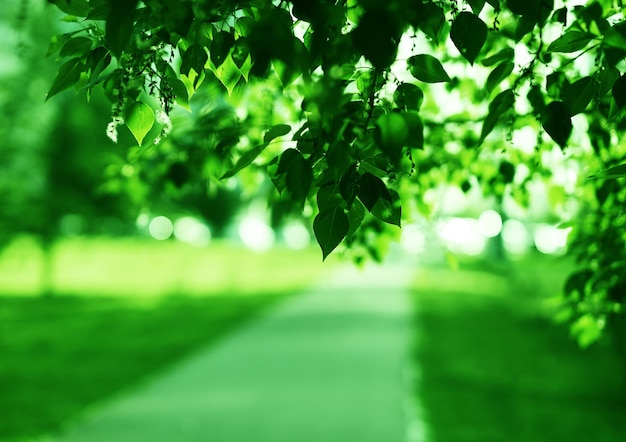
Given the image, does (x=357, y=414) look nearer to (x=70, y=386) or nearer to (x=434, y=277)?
(x=70, y=386)

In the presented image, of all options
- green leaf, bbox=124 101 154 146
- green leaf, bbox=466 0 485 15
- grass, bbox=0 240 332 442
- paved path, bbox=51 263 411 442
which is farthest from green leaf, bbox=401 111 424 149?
grass, bbox=0 240 332 442

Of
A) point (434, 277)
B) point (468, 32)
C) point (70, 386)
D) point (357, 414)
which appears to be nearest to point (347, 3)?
point (468, 32)

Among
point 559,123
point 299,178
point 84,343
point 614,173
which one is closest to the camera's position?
point 299,178

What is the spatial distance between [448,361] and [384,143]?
8.66 metres

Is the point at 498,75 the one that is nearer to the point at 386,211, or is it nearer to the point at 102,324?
the point at 386,211

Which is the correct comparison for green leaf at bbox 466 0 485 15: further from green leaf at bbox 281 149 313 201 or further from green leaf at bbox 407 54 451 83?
green leaf at bbox 281 149 313 201

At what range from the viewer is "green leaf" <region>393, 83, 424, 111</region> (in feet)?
5.34

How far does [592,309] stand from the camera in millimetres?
3115

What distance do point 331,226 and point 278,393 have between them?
6.42m

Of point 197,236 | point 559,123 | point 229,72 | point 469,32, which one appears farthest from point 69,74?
point 197,236

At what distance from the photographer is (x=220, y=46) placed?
5.52 ft

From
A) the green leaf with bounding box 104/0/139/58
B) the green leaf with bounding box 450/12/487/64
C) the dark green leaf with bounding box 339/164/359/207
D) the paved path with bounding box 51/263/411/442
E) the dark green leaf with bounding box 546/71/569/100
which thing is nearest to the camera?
the green leaf with bounding box 104/0/139/58

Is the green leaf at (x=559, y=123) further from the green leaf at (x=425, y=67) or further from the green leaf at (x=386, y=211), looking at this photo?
the green leaf at (x=386, y=211)

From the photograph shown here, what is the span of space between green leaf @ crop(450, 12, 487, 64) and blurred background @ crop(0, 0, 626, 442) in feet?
3.74
